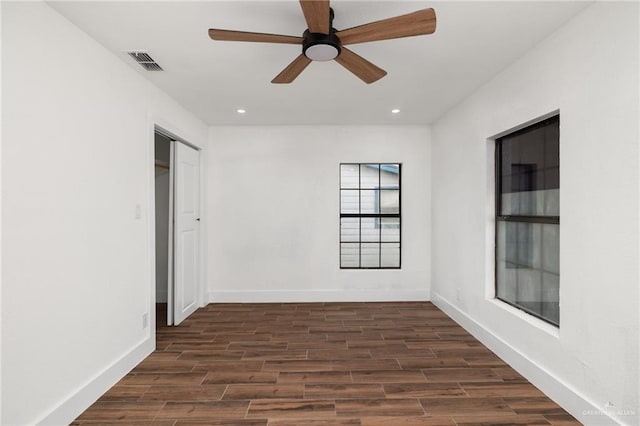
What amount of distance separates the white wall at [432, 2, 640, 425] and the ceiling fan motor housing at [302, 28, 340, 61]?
1476 millimetres

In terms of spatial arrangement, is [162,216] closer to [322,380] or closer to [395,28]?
[322,380]

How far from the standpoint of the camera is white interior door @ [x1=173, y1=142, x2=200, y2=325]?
12.3ft

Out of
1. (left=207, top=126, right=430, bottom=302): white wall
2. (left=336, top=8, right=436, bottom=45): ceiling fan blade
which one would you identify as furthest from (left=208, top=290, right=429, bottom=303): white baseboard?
(left=336, top=8, right=436, bottom=45): ceiling fan blade

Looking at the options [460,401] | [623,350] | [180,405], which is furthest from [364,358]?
[623,350]

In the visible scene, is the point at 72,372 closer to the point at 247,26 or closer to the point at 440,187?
the point at 247,26

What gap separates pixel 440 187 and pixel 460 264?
42.8 inches

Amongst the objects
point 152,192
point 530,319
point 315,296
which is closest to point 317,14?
point 152,192

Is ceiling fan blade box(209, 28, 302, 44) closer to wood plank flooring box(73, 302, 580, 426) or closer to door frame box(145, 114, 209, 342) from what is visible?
door frame box(145, 114, 209, 342)

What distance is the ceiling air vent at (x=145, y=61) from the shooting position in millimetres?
2484

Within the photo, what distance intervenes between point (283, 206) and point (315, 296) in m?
1.33

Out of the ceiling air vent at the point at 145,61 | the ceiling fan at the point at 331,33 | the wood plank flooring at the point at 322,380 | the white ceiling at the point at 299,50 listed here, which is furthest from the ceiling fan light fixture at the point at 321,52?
the wood plank flooring at the point at 322,380

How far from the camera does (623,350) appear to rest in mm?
1759

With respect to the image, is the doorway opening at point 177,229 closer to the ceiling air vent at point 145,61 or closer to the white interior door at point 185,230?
the white interior door at point 185,230

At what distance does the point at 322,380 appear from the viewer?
2.52 m
